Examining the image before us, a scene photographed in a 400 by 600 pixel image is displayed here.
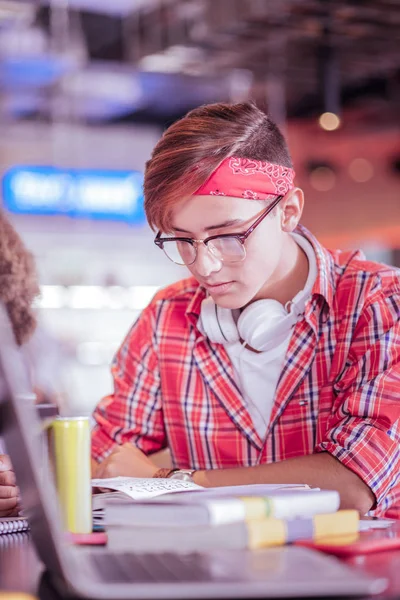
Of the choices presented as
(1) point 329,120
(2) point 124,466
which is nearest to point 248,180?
(2) point 124,466

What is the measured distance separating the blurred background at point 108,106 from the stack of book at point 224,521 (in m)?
5.84

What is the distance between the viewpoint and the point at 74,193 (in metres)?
7.91

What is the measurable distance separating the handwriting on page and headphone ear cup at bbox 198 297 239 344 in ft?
1.84

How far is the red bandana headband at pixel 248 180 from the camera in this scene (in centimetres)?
201

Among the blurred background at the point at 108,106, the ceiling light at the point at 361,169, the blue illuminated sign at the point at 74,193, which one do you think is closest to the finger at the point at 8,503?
the blurred background at the point at 108,106

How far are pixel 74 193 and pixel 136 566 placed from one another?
690 centimetres

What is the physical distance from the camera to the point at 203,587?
1.08m

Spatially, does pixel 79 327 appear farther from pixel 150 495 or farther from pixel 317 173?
pixel 150 495

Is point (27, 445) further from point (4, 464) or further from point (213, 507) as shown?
point (4, 464)

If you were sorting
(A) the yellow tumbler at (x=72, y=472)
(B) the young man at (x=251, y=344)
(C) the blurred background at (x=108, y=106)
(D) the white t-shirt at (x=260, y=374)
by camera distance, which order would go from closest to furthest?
1. (A) the yellow tumbler at (x=72, y=472)
2. (B) the young man at (x=251, y=344)
3. (D) the white t-shirt at (x=260, y=374)
4. (C) the blurred background at (x=108, y=106)

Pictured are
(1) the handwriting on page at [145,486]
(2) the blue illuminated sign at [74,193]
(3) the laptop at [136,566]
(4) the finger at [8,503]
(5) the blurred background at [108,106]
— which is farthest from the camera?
(2) the blue illuminated sign at [74,193]

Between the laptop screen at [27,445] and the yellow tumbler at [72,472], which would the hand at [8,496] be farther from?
the laptop screen at [27,445]

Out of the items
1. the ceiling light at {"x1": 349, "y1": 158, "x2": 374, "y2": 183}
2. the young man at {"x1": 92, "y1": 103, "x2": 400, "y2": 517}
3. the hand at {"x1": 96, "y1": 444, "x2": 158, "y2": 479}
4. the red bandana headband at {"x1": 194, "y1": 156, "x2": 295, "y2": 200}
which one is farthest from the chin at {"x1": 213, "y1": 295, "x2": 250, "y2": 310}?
the ceiling light at {"x1": 349, "y1": 158, "x2": 374, "y2": 183}

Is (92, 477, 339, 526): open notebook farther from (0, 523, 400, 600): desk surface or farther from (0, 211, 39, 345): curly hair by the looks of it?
(0, 211, 39, 345): curly hair
